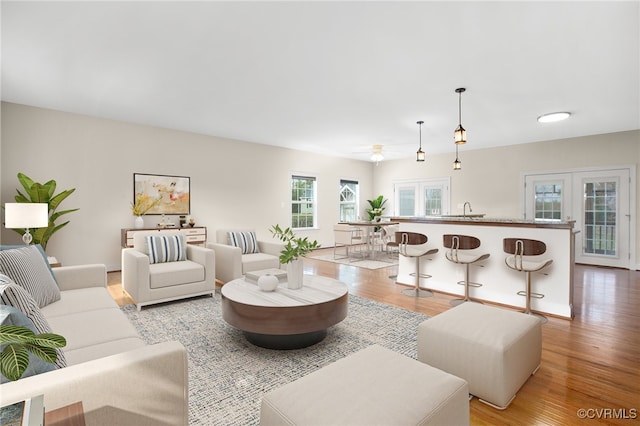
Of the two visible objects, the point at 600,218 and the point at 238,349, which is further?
the point at 600,218

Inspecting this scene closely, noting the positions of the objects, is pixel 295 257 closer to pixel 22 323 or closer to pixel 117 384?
pixel 117 384

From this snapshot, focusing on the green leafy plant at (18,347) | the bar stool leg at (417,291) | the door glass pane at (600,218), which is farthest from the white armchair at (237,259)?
the door glass pane at (600,218)

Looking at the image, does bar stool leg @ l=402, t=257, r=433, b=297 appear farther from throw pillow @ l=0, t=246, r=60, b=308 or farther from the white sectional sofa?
throw pillow @ l=0, t=246, r=60, b=308

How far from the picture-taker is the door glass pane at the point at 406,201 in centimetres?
934

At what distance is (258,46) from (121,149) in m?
3.83

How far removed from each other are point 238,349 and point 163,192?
432 centimetres

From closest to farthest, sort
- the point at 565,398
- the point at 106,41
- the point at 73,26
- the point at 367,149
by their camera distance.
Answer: the point at 565,398, the point at 73,26, the point at 106,41, the point at 367,149

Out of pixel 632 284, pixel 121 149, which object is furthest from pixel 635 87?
pixel 121 149

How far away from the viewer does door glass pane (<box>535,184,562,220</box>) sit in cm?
696

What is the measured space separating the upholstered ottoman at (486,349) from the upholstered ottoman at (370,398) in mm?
572

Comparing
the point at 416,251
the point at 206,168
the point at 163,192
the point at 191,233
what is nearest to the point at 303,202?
the point at 206,168

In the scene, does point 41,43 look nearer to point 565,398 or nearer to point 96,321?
point 96,321

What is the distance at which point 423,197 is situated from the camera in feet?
29.9

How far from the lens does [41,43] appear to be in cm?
295
